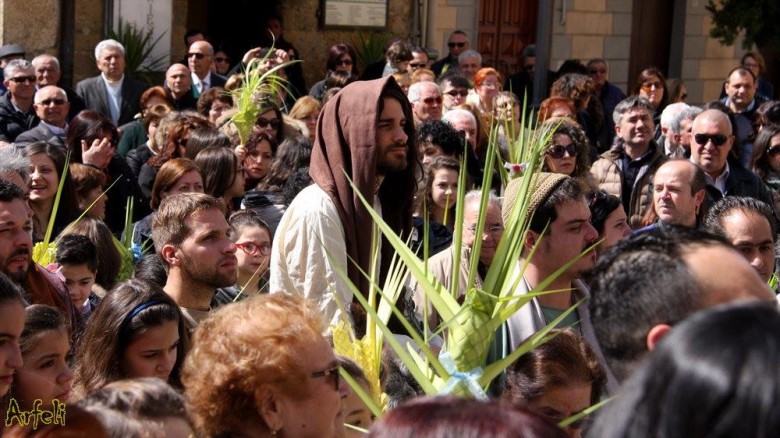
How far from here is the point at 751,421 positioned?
5.40 ft

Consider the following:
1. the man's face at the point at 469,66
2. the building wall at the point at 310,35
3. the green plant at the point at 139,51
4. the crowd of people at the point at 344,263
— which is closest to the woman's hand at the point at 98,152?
the crowd of people at the point at 344,263

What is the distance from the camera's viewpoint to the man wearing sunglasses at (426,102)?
9383 millimetres

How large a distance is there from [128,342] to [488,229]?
2084mm

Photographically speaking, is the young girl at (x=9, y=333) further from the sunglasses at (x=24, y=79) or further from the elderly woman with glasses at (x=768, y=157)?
the elderly woman with glasses at (x=768, y=157)

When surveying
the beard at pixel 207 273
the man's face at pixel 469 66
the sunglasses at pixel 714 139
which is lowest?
the beard at pixel 207 273

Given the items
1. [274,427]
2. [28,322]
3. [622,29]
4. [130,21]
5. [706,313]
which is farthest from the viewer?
[622,29]

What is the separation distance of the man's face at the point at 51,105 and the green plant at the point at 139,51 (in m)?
3.63

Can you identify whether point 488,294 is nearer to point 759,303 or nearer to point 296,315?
point 296,315

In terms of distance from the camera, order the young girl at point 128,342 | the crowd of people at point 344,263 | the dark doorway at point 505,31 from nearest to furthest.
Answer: the crowd of people at point 344,263
the young girl at point 128,342
the dark doorway at point 505,31

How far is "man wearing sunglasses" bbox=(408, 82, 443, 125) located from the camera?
9383 mm

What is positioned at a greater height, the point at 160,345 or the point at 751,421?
the point at 751,421

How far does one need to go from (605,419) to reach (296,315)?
1.22 meters

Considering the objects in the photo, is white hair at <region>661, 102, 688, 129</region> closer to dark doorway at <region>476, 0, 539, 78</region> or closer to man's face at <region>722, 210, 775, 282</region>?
man's face at <region>722, 210, 775, 282</region>

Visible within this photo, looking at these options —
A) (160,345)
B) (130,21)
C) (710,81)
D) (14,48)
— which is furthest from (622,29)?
(160,345)
